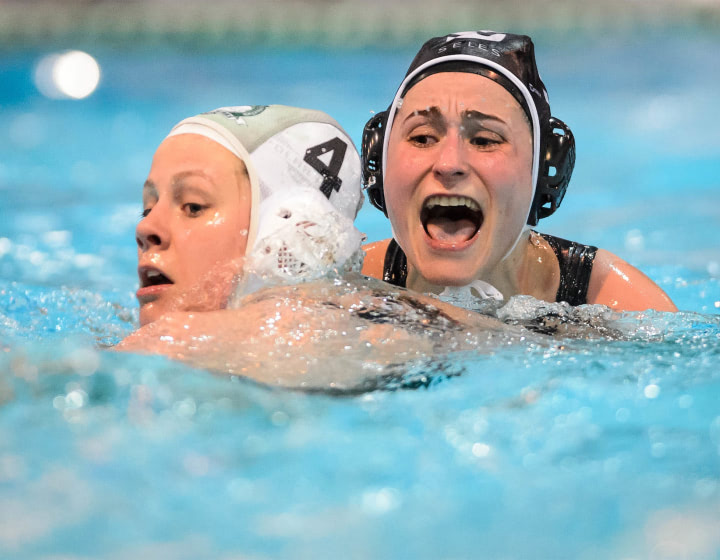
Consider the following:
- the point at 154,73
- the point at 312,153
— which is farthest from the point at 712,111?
the point at 312,153

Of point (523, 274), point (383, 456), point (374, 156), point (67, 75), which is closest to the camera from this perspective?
point (383, 456)

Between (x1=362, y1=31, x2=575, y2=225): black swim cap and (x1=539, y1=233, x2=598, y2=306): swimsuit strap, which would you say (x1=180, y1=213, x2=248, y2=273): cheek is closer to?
(x1=362, y1=31, x2=575, y2=225): black swim cap

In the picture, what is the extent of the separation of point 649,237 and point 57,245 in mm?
4378

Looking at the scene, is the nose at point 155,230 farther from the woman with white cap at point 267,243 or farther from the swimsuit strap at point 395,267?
the swimsuit strap at point 395,267

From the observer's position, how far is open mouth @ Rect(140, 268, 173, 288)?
2.51 meters

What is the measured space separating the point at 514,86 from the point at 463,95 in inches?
7.9

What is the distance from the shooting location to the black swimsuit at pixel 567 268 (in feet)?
10.9

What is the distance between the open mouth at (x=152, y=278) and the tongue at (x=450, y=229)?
0.94m

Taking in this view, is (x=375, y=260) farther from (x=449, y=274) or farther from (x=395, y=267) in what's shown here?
(x=449, y=274)

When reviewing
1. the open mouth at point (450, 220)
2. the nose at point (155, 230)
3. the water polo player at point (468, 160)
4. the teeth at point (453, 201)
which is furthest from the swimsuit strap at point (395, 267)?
the nose at point (155, 230)

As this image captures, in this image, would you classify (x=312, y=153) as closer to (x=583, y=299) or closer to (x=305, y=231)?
(x=305, y=231)

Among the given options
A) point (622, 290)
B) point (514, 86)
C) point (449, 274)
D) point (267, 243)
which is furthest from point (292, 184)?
point (622, 290)

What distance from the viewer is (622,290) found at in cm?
333

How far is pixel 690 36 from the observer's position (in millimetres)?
9219
